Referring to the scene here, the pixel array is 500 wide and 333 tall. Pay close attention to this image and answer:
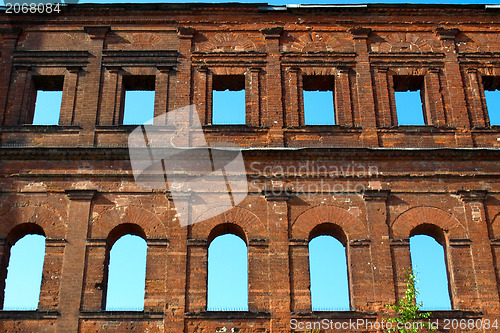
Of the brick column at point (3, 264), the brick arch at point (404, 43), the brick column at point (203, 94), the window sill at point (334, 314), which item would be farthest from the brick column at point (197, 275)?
the brick arch at point (404, 43)

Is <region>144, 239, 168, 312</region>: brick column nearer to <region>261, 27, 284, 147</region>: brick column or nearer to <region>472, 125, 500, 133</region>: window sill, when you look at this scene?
<region>261, 27, 284, 147</region>: brick column

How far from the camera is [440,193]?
50.6 feet

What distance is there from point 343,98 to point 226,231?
14.4 feet

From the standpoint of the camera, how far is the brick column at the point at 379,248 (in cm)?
1429

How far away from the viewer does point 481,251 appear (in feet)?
48.4

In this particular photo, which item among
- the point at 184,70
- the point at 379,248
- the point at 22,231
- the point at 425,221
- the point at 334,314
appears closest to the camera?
the point at 334,314

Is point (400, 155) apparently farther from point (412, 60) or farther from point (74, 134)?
point (74, 134)

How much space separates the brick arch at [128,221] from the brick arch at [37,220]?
0.73m

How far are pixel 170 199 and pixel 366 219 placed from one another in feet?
14.3

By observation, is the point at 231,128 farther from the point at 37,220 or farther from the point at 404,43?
the point at 404,43

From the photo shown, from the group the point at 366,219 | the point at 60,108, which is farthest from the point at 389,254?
the point at 60,108

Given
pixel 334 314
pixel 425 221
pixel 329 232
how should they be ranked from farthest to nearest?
pixel 329 232 < pixel 425 221 < pixel 334 314

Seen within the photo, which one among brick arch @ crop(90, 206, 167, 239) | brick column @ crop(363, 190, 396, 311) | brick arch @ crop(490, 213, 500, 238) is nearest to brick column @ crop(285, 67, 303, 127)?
brick column @ crop(363, 190, 396, 311)

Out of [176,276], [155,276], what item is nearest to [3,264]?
[155,276]
